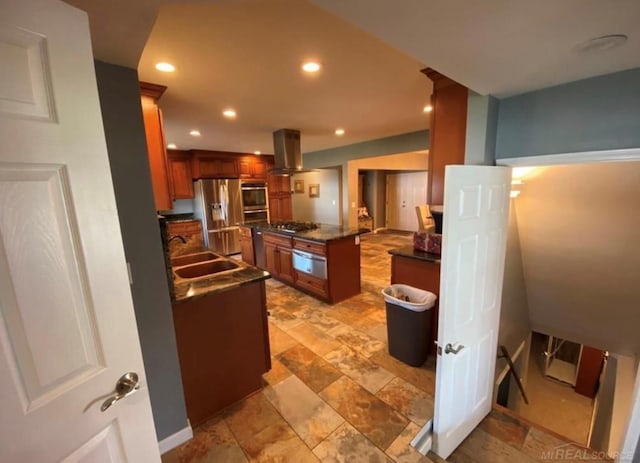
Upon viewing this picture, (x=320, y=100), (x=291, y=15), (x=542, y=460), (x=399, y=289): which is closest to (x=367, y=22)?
(x=291, y=15)

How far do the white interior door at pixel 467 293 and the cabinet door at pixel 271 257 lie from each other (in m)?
3.12

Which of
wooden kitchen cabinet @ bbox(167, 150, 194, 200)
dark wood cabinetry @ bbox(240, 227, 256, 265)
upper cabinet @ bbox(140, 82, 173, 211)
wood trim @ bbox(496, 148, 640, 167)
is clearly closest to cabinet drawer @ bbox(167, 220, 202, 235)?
wooden kitchen cabinet @ bbox(167, 150, 194, 200)

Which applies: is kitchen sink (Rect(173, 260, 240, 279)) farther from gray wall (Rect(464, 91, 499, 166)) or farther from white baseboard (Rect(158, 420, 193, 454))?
gray wall (Rect(464, 91, 499, 166))

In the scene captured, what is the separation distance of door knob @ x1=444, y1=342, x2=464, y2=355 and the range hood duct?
10.2 feet

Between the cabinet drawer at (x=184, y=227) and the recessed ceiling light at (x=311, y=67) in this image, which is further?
the cabinet drawer at (x=184, y=227)

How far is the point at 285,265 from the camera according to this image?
4.16 m

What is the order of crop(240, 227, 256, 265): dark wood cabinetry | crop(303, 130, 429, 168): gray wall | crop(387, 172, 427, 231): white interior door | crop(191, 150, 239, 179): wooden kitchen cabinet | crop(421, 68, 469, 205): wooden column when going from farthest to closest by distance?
crop(387, 172, 427, 231): white interior door, crop(191, 150, 239, 179): wooden kitchen cabinet, crop(240, 227, 256, 265): dark wood cabinetry, crop(303, 130, 429, 168): gray wall, crop(421, 68, 469, 205): wooden column

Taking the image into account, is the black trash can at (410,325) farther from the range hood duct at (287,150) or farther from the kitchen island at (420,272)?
the range hood duct at (287,150)

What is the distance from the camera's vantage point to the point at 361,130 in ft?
13.0

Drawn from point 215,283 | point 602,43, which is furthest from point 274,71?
point 602,43

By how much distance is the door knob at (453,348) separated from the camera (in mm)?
1441

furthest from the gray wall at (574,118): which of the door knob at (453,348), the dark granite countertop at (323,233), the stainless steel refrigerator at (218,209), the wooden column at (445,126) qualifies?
the stainless steel refrigerator at (218,209)

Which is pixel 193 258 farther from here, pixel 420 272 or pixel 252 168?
pixel 252 168

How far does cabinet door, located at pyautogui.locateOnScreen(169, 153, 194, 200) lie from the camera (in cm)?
541
